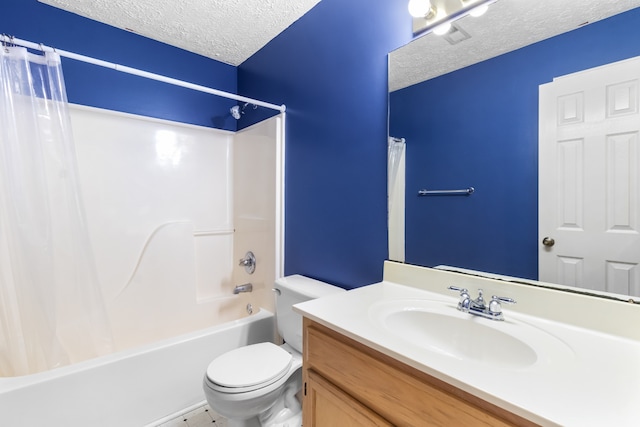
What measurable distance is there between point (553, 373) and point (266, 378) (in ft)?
3.29

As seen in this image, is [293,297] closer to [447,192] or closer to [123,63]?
[447,192]

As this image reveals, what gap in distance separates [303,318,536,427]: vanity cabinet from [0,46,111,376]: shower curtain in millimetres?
1180

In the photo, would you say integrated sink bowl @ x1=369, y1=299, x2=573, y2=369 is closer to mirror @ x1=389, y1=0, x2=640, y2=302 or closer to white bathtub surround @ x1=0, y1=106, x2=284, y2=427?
mirror @ x1=389, y1=0, x2=640, y2=302

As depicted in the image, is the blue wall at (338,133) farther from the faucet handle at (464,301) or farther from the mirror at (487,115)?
the faucet handle at (464,301)

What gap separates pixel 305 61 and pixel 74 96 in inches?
56.1

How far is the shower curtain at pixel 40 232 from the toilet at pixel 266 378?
72 cm

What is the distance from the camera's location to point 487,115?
3.62 ft

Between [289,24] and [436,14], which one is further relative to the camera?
[289,24]

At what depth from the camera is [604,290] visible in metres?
0.86

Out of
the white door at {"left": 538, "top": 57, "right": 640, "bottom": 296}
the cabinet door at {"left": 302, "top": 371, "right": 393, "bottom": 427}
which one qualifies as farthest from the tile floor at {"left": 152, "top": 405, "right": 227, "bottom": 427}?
the white door at {"left": 538, "top": 57, "right": 640, "bottom": 296}

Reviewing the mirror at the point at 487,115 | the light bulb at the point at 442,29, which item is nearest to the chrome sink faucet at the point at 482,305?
the mirror at the point at 487,115

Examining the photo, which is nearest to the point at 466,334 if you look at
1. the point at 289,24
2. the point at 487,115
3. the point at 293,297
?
the point at 487,115

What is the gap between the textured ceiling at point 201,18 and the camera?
5.53ft

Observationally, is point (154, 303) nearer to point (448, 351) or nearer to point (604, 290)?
point (448, 351)
